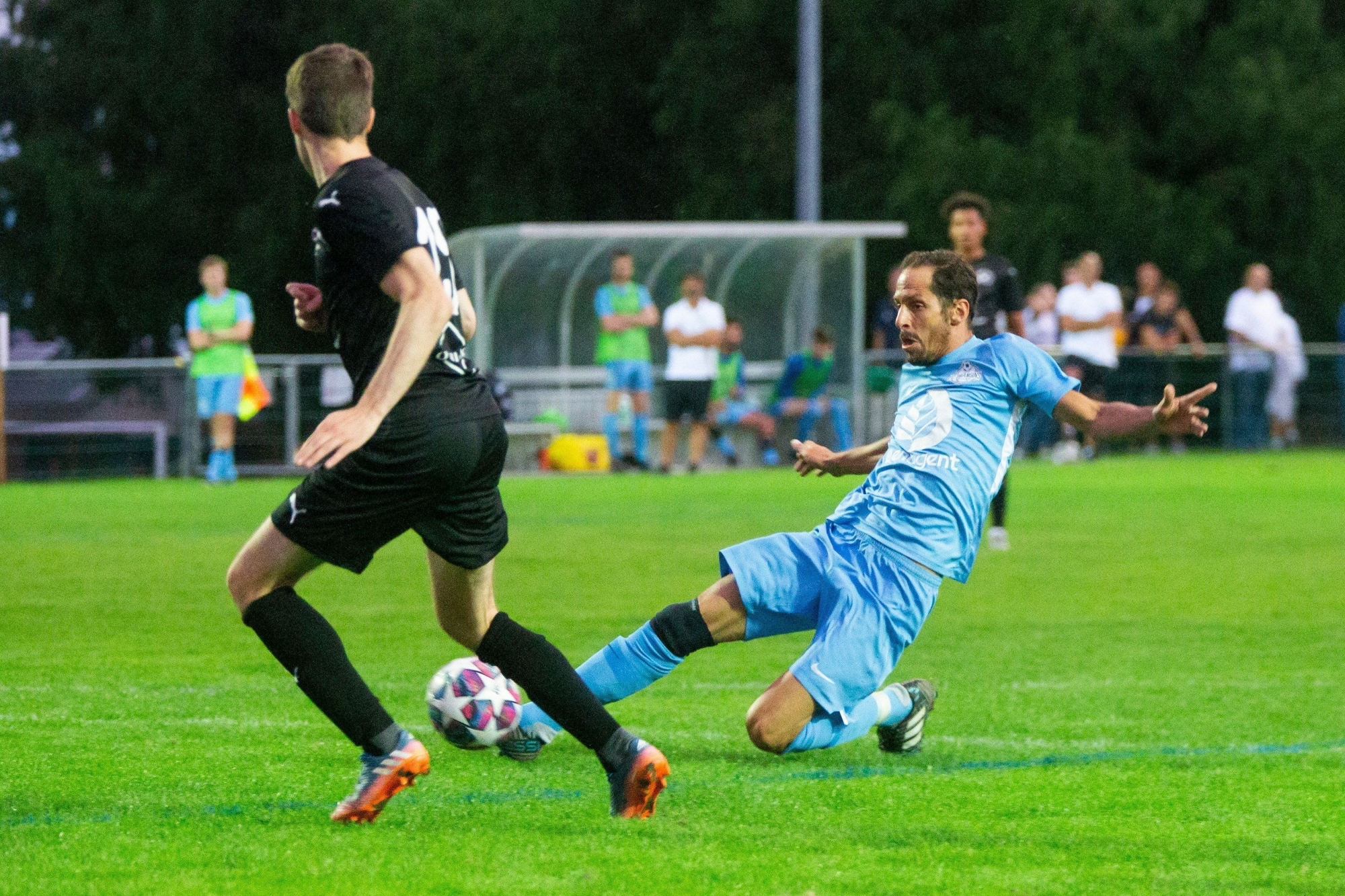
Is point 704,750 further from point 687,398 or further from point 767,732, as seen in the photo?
point 687,398

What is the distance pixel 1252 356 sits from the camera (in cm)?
2366

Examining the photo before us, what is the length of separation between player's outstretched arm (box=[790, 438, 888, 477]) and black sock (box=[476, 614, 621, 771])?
1.31 meters

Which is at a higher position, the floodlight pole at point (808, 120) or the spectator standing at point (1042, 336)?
the floodlight pole at point (808, 120)

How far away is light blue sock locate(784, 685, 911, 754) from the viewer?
552 centimetres

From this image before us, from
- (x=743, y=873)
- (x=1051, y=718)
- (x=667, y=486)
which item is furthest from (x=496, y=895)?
(x=667, y=486)

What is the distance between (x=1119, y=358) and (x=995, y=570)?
12.4 metres

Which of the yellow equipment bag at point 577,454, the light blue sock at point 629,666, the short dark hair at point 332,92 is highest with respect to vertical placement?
the short dark hair at point 332,92

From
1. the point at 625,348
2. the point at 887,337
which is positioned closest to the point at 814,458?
the point at 625,348

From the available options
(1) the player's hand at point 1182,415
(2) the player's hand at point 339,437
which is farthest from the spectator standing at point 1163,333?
(2) the player's hand at point 339,437

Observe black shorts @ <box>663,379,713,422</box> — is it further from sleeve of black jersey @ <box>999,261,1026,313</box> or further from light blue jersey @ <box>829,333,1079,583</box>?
light blue jersey @ <box>829,333,1079,583</box>

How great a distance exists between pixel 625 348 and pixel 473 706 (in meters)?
14.5

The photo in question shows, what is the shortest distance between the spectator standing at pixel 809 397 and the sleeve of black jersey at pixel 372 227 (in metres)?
17.0

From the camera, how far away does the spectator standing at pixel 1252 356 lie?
2353cm

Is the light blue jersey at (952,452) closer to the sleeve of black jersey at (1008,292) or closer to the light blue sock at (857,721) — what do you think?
the light blue sock at (857,721)
